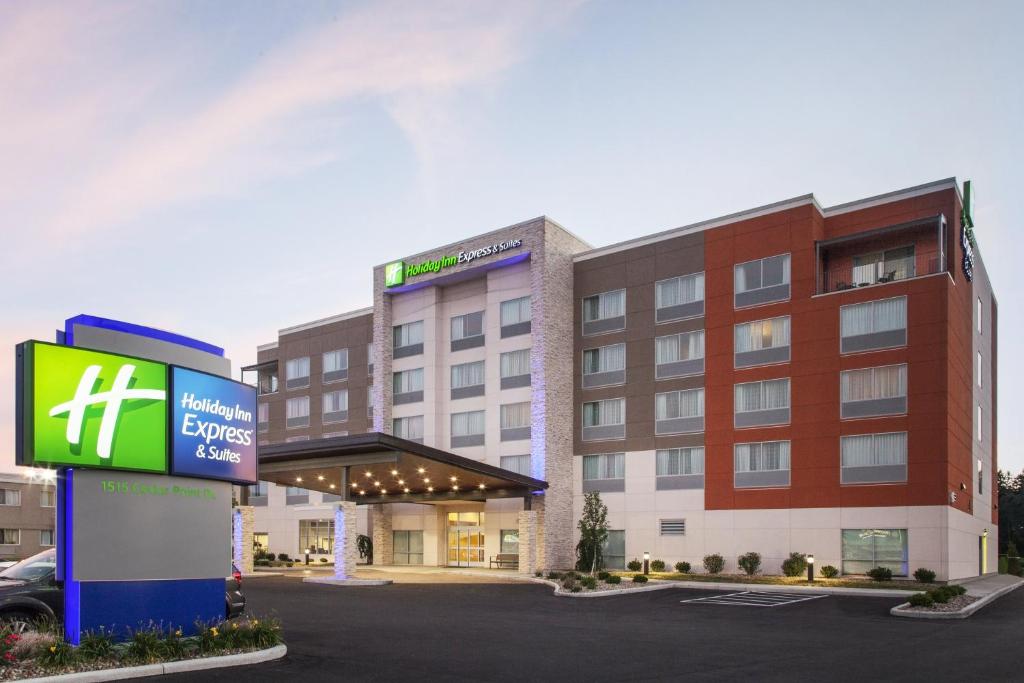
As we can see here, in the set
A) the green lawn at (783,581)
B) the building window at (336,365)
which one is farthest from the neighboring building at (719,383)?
the building window at (336,365)

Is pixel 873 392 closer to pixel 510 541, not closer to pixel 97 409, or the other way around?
pixel 510 541

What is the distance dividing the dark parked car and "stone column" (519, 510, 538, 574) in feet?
97.6

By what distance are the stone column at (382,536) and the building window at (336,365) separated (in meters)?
11.2

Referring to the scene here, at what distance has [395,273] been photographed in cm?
5375

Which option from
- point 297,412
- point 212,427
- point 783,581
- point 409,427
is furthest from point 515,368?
point 212,427

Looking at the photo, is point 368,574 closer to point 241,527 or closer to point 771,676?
point 241,527

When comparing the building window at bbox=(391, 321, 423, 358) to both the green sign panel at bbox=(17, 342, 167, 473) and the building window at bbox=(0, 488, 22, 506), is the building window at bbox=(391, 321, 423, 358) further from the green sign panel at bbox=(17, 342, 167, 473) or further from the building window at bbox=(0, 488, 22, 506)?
the green sign panel at bbox=(17, 342, 167, 473)

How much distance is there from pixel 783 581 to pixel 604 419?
13262 millimetres

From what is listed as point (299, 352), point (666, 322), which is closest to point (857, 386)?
point (666, 322)

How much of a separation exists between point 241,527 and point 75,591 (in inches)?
1353

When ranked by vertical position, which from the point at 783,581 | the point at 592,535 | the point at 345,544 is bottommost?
the point at 783,581

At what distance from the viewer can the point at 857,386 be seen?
3919cm

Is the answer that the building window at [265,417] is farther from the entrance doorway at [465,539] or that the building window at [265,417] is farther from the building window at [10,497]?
the entrance doorway at [465,539]

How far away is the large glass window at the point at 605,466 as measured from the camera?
4653 cm
